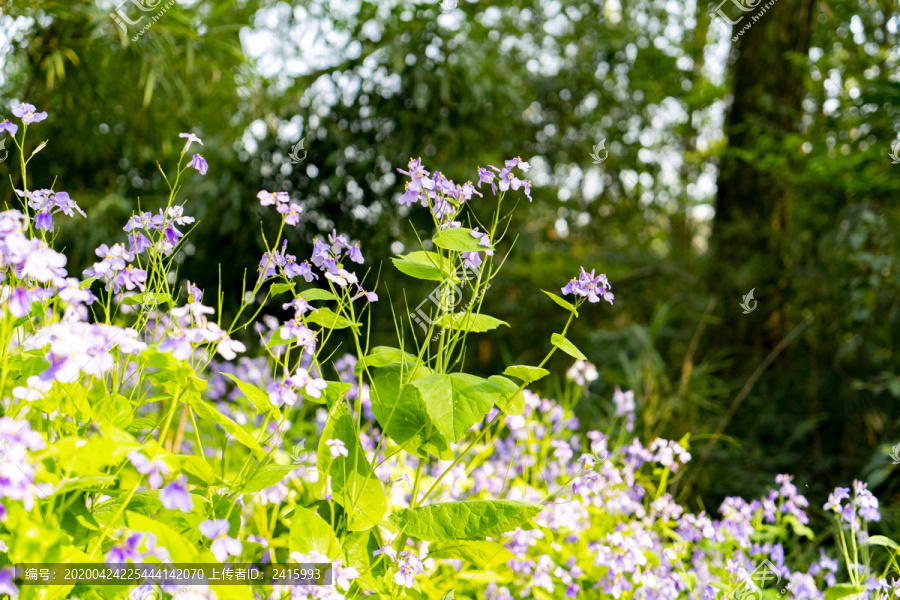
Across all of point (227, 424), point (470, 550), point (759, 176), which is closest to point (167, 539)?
point (227, 424)

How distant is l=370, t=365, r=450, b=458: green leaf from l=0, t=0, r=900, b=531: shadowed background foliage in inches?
62.5

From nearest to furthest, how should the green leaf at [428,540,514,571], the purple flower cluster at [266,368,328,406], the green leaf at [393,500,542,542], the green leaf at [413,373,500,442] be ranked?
the purple flower cluster at [266,368,328,406], the green leaf at [413,373,500,442], the green leaf at [393,500,542,542], the green leaf at [428,540,514,571]

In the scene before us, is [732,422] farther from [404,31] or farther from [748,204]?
[404,31]

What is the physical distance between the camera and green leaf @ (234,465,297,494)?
1.03 metres

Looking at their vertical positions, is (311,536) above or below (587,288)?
below

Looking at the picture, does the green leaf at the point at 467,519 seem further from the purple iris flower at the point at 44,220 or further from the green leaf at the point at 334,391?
the purple iris flower at the point at 44,220

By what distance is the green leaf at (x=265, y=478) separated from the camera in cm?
103

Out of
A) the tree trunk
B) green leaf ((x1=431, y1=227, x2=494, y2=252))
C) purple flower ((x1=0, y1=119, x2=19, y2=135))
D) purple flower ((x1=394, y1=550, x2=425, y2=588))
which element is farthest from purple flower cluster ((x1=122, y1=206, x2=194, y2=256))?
the tree trunk

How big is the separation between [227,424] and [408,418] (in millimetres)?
318

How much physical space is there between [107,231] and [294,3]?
319 cm

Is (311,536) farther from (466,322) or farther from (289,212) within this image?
(289,212)

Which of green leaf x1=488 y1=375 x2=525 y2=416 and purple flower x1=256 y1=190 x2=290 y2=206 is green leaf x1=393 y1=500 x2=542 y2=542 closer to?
green leaf x1=488 y1=375 x2=525 y2=416

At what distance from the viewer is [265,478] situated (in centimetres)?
Answer: 106

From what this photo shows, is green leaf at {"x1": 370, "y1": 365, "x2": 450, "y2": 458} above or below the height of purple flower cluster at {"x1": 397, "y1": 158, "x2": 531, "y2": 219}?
below
